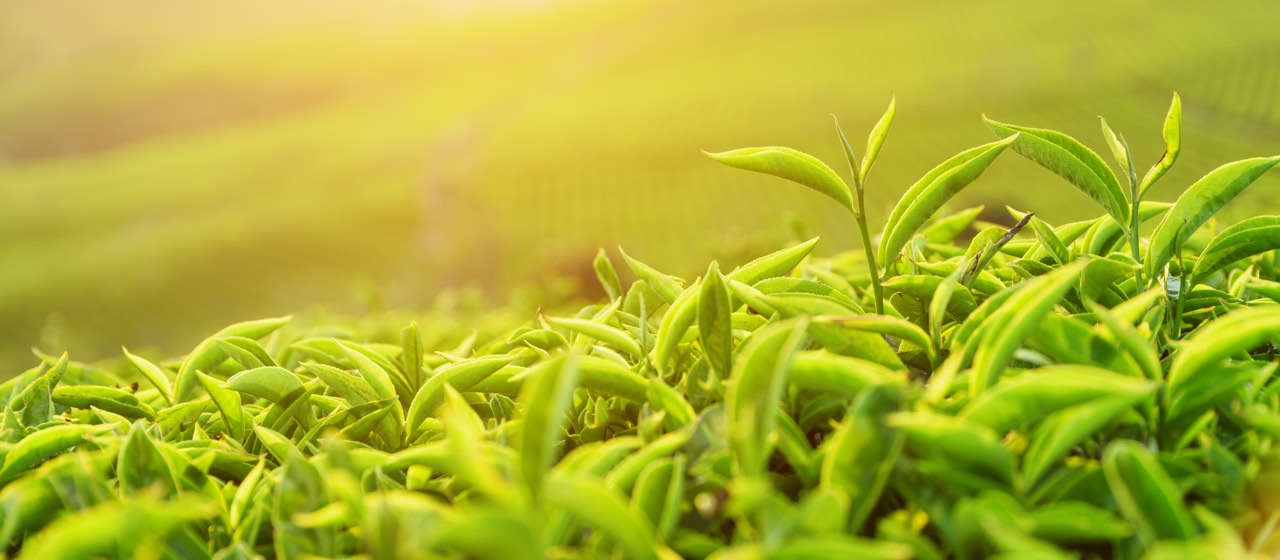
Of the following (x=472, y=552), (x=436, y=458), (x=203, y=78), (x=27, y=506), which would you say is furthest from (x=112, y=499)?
(x=203, y=78)

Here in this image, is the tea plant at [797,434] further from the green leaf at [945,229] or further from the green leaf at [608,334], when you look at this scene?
the green leaf at [945,229]

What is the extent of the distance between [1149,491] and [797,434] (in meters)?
0.32

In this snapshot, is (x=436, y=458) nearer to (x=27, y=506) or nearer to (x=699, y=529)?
(x=699, y=529)

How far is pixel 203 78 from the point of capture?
40938mm

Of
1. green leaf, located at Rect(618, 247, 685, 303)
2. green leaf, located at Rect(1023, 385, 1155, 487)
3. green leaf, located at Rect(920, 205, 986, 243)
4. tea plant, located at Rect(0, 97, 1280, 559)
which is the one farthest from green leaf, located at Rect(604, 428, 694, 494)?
green leaf, located at Rect(920, 205, 986, 243)

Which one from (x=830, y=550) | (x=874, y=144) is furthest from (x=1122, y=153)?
(x=830, y=550)

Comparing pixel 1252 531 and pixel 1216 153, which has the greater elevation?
pixel 1252 531

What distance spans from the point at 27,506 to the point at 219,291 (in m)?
21.7

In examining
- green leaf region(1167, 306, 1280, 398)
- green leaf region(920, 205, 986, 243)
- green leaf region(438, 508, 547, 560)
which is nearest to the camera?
green leaf region(438, 508, 547, 560)

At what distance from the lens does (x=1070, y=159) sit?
1.19 metres

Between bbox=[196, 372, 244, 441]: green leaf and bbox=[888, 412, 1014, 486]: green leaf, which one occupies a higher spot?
bbox=[888, 412, 1014, 486]: green leaf

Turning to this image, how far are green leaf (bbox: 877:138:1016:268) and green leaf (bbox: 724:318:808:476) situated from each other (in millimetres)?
410

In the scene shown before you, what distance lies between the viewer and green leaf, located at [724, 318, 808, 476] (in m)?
0.79

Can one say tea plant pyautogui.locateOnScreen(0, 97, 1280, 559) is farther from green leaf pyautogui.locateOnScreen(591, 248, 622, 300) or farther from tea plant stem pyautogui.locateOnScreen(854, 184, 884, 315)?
green leaf pyautogui.locateOnScreen(591, 248, 622, 300)
